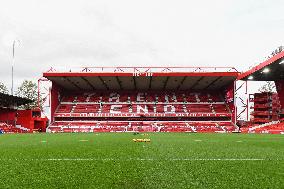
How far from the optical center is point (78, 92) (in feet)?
130

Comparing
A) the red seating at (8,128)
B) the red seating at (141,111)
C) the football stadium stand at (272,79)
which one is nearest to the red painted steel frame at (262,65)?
the football stadium stand at (272,79)

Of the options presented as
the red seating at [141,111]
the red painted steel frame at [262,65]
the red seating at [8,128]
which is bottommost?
the red seating at [8,128]

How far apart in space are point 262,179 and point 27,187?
1.88 metres

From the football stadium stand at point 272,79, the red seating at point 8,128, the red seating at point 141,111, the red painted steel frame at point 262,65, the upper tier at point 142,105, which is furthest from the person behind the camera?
the upper tier at point 142,105

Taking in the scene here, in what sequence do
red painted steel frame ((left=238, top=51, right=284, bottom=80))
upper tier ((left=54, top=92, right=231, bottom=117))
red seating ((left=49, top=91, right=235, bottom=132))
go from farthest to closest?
upper tier ((left=54, top=92, right=231, bottom=117)) → red seating ((left=49, top=91, right=235, bottom=132)) → red painted steel frame ((left=238, top=51, right=284, bottom=80))

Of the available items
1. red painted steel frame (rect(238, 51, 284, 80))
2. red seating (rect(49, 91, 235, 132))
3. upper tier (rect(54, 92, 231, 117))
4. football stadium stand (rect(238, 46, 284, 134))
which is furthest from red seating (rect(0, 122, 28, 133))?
red painted steel frame (rect(238, 51, 284, 80))

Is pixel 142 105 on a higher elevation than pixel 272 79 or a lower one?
lower

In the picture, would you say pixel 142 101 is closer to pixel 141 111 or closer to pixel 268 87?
pixel 141 111

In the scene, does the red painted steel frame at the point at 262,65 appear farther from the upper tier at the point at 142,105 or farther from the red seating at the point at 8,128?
the red seating at the point at 8,128

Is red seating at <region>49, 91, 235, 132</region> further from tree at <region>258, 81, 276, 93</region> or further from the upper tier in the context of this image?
tree at <region>258, 81, 276, 93</region>

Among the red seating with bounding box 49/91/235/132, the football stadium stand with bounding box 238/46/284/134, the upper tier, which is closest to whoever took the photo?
the football stadium stand with bounding box 238/46/284/134

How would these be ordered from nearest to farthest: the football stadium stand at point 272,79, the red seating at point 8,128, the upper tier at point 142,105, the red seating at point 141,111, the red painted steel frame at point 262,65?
the red painted steel frame at point 262,65 < the football stadium stand at point 272,79 < the red seating at point 8,128 < the red seating at point 141,111 < the upper tier at point 142,105

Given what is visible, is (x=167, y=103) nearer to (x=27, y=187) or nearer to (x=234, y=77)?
(x=234, y=77)

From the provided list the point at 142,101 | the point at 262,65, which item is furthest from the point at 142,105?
the point at 262,65
